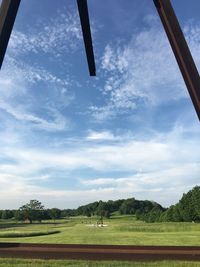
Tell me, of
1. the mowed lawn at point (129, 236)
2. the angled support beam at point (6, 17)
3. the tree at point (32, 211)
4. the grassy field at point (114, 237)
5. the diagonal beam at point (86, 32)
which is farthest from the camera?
the tree at point (32, 211)

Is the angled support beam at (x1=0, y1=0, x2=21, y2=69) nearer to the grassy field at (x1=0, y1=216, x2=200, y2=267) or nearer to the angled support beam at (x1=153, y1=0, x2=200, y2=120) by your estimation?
the angled support beam at (x1=153, y1=0, x2=200, y2=120)

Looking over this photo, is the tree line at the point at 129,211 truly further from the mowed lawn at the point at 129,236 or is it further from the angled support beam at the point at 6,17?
the angled support beam at the point at 6,17

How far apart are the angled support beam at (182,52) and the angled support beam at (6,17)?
1.65 metres

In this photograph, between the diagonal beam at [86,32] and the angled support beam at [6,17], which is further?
the diagonal beam at [86,32]

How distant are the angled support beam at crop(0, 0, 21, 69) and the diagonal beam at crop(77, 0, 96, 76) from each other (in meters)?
0.99

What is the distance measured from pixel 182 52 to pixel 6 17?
190 centimetres

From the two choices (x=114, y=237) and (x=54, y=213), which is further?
(x=54, y=213)

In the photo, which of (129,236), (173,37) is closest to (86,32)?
(173,37)

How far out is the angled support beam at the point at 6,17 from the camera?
468cm

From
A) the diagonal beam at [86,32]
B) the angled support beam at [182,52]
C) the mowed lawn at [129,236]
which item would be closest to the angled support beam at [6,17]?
the diagonal beam at [86,32]

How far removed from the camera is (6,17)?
4684mm

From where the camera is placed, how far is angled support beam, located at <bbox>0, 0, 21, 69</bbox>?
468 cm

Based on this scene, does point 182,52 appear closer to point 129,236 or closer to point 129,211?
point 129,236

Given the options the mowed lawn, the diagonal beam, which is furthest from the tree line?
the diagonal beam
